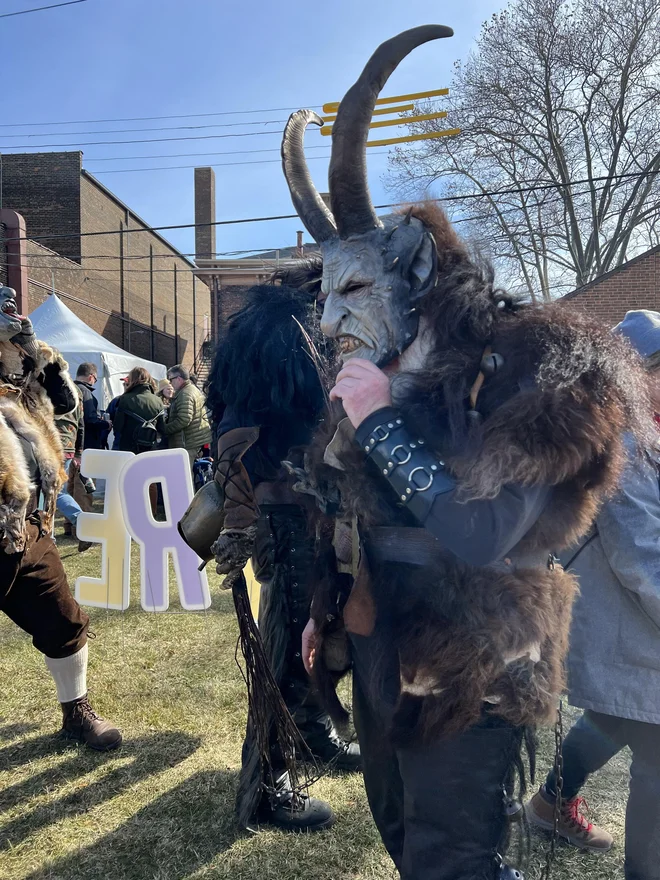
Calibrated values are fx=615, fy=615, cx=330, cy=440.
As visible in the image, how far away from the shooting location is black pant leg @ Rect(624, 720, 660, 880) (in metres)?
1.58

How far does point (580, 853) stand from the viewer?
2172mm

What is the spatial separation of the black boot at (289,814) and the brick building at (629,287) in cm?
1533

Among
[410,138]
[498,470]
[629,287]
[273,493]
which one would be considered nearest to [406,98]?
[410,138]

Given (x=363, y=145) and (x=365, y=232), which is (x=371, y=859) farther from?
(x=363, y=145)

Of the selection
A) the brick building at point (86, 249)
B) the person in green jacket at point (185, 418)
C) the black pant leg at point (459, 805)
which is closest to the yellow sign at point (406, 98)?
the person in green jacket at point (185, 418)

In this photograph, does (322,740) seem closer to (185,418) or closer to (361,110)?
(361,110)

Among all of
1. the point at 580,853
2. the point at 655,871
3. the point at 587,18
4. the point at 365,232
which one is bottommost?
the point at 580,853

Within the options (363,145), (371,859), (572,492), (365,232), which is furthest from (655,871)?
(363,145)

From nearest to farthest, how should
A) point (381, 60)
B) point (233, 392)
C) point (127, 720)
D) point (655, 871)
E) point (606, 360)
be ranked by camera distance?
point (606, 360), point (381, 60), point (655, 871), point (233, 392), point (127, 720)

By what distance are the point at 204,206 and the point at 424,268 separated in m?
30.8

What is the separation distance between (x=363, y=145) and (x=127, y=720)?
115 inches

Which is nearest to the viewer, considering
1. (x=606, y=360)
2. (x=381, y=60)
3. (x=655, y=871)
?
(x=606, y=360)

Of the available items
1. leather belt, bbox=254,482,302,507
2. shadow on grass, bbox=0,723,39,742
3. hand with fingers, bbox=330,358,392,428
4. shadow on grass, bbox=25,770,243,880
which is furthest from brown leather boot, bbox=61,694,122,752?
hand with fingers, bbox=330,358,392,428

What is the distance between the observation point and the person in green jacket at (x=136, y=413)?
24.4 ft
